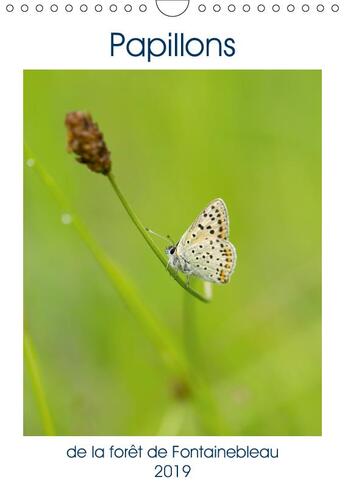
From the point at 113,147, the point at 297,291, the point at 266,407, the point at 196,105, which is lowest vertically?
the point at 266,407

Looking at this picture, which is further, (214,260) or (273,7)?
(273,7)

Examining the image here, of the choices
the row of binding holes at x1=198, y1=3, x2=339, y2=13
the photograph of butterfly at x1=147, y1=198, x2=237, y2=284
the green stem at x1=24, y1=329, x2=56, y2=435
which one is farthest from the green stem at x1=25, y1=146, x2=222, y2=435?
the row of binding holes at x1=198, y1=3, x2=339, y2=13

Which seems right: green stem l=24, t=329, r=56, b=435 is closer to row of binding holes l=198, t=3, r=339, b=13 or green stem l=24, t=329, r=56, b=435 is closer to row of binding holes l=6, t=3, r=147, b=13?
row of binding holes l=6, t=3, r=147, b=13

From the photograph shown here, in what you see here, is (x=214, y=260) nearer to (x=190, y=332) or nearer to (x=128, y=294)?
(x=190, y=332)

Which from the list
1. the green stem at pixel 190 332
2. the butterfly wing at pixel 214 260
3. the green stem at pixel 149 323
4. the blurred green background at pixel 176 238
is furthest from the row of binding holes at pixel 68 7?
the green stem at pixel 190 332

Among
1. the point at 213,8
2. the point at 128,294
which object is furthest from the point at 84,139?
the point at 213,8
